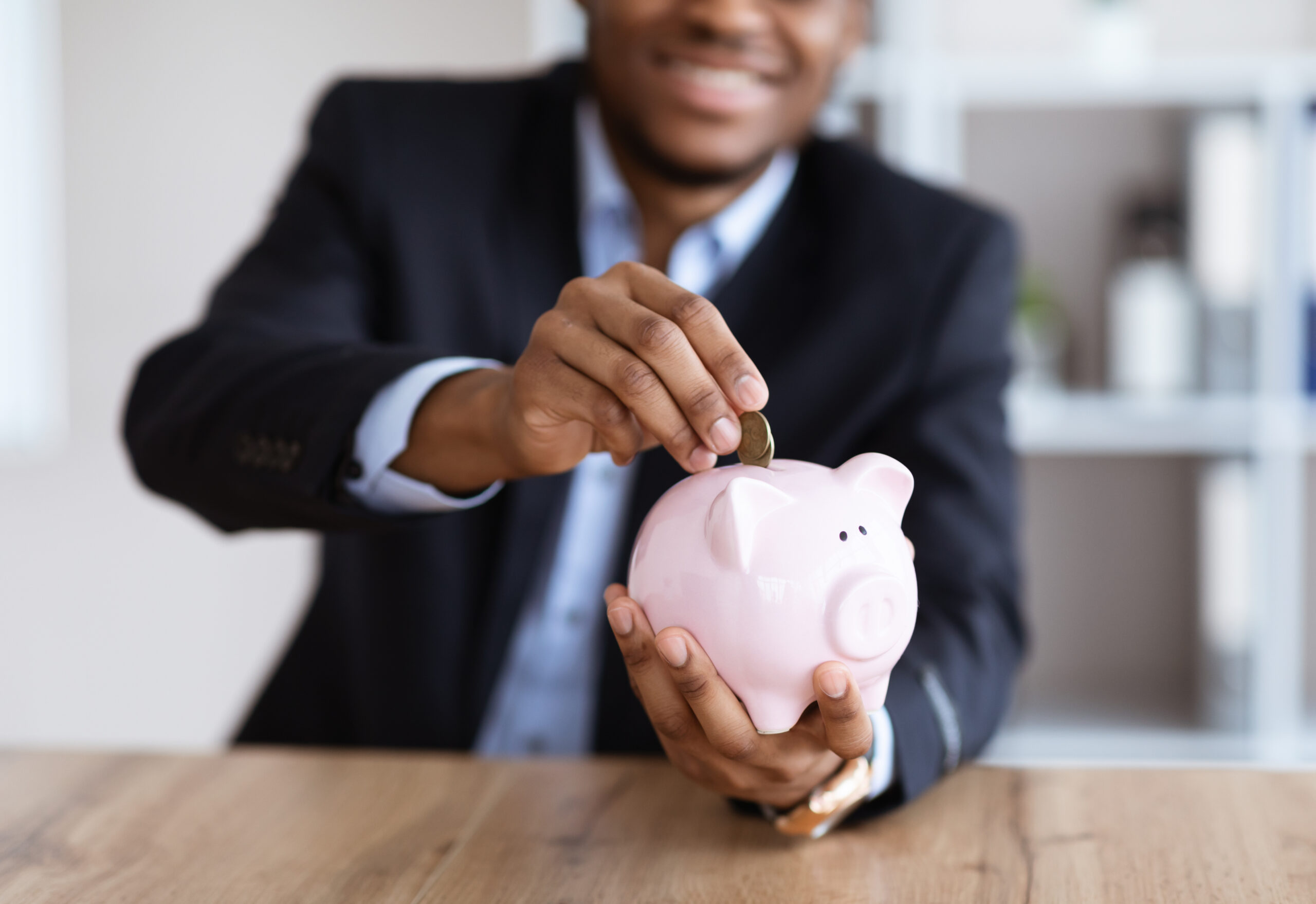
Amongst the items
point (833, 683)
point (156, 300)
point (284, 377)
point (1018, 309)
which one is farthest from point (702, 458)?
point (156, 300)

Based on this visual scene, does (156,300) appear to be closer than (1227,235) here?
No

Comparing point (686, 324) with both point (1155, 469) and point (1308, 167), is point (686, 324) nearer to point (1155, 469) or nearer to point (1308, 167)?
point (1308, 167)

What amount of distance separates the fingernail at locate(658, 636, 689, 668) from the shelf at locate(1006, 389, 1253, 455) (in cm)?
135

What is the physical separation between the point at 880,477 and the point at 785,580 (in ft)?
0.26

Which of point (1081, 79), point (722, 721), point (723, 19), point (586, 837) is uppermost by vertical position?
point (1081, 79)

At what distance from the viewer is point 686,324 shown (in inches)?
22.5

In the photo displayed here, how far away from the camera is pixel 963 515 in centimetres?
99

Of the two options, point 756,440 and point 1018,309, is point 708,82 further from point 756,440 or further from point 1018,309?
point 1018,309

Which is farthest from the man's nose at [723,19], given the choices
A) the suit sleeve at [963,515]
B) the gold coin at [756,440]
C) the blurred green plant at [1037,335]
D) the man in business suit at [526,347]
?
the blurred green plant at [1037,335]

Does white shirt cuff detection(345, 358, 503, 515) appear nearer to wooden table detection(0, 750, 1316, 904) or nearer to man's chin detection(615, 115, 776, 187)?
wooden table detection(0, 750, 1316, 904)

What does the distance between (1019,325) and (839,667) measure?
142cm

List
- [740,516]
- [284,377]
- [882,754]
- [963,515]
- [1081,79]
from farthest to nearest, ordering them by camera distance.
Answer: [1081,79]
[963,515]
[284,377]
[882,754]
[740,516]

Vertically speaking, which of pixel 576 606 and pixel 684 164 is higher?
pixel 684 164

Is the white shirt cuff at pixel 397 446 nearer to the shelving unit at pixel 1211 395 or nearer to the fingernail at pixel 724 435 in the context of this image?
the fingernail at pixel 724 435
